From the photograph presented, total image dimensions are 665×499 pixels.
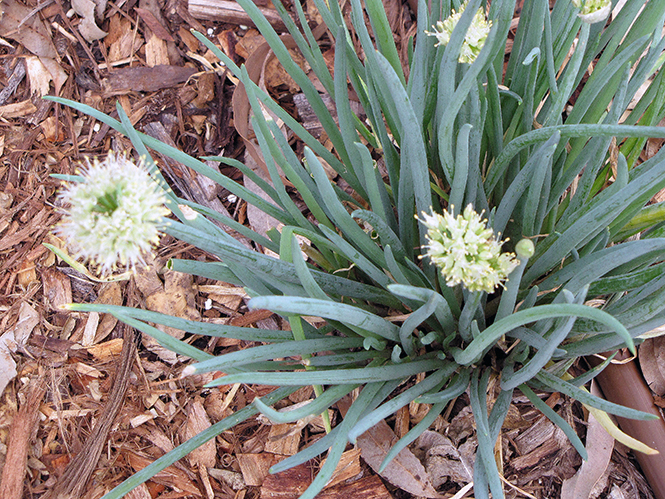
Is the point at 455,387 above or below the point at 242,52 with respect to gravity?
below

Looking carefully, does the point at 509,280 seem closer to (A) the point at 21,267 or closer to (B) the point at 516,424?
(B) the point at 516,424

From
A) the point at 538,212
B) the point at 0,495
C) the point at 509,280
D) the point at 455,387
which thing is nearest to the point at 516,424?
the point at 455,387

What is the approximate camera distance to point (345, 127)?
1009mm

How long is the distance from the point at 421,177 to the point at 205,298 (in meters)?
0.89

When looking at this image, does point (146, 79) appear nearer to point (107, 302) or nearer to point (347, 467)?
point (107, 302)

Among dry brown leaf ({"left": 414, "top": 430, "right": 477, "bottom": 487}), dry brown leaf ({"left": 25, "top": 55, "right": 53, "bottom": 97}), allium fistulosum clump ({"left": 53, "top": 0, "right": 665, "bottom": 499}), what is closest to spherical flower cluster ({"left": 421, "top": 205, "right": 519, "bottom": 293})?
allium fistulosum clump ({"left": 53, "top": 0, "right": 665, "bottom": 499})

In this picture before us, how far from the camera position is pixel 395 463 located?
3.86 ft

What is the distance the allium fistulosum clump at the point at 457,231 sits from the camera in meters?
0.73

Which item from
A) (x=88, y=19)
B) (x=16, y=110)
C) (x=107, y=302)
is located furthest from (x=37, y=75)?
(x=107, y=302)

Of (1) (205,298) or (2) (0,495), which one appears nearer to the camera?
(2) (0,495)

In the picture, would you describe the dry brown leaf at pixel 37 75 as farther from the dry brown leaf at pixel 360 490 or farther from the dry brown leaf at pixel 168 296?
the dry brown leaf at pixel 360 490

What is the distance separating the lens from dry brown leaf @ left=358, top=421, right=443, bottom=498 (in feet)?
3.81

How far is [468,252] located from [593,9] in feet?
1.38

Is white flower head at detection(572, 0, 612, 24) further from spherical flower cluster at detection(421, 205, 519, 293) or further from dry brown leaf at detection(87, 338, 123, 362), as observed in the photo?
dry brown leaf at detection(87, 338, 123, 362)
